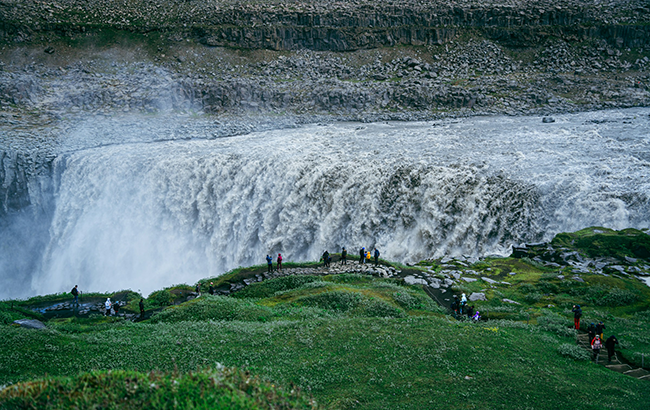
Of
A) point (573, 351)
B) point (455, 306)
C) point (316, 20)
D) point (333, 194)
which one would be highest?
point (316, 20)

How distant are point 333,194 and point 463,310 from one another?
1845 cm

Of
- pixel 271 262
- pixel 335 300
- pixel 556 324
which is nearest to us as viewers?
pixel 556 324

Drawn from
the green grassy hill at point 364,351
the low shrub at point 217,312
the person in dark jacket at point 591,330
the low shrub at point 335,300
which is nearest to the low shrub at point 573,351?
the green grassy hill at point 364,351

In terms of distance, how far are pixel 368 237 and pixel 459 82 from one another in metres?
40.0

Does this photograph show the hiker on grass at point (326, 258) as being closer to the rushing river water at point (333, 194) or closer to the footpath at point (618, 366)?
the rushing river water at point (333, 194)

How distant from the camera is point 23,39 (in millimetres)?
79188

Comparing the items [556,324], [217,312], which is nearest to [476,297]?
[556,324]

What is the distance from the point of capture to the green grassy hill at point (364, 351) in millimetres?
10492

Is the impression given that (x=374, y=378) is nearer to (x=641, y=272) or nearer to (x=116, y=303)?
(x=641, y=272)

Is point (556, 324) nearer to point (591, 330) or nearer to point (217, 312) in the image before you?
point (591, 330)

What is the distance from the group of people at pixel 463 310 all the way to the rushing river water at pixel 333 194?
9.32 meters

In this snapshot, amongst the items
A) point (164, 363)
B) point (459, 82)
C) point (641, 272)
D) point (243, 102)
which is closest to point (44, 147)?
point (243, 102)

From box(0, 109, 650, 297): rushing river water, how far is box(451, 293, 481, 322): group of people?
9.32m

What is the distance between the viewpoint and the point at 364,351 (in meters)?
16.3
